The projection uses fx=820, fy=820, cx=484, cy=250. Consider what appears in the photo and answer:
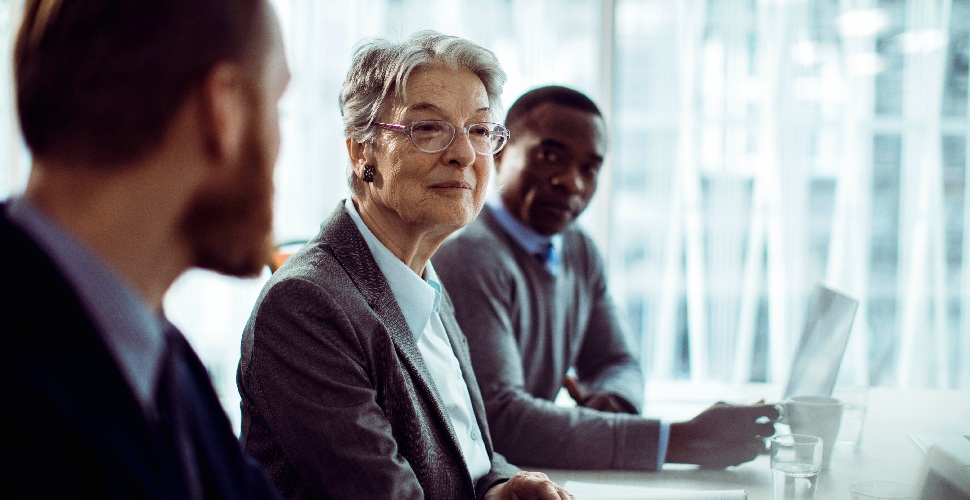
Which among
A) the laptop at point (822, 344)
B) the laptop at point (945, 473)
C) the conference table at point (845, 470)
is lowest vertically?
the conference table at point (845, 470)

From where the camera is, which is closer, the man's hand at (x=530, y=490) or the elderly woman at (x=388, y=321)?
the elderly woman at (x=388, y=321)

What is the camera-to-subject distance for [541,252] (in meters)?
2.03

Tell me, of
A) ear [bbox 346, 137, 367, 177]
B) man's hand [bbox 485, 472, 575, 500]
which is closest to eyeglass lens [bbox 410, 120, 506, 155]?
ear [bbox 346, 137, 367, 177]

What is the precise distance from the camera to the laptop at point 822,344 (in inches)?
59.8

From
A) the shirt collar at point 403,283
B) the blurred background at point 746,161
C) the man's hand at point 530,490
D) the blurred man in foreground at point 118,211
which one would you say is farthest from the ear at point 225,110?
the blurred background at point 746,161

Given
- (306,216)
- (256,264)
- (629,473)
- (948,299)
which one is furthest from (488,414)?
(948,299)

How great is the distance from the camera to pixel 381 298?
4.07 ft

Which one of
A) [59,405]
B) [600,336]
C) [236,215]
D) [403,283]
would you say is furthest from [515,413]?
[59,405]

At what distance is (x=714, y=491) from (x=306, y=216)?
2447mm

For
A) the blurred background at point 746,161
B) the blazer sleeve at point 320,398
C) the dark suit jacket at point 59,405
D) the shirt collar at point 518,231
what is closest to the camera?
the dark suit jacket at point 59,405

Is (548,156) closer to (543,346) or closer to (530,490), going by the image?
(543,346)

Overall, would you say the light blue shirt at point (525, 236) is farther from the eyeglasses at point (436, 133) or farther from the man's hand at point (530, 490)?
the man's hand at point (530, 490)

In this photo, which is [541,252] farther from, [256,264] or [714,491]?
[256,264]

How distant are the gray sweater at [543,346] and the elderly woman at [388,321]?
14cm
